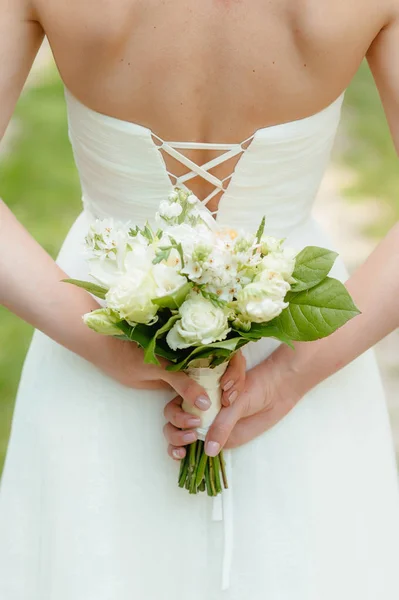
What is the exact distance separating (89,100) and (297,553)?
0.96m

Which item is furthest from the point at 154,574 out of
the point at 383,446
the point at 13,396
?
the point at 13,396

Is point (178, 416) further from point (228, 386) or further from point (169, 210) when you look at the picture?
point (169, 210)

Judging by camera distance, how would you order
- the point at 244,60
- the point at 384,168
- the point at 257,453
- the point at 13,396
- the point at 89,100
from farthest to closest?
the point at 384,168 < the point at 13,396 < the point at 257,453 < the point at 89,100 < the point at 244,60

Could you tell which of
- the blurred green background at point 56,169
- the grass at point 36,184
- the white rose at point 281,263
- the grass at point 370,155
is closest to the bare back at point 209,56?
the white rose at point 281,263

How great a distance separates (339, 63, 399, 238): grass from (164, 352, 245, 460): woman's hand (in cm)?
299

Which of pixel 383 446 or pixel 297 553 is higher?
pixel 383 446

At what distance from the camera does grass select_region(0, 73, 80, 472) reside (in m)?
4.03

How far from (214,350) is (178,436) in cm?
31

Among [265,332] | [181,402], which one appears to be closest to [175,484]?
[181,402]

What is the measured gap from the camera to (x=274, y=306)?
4.95 ft

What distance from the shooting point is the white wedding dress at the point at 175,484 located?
6.14 ft

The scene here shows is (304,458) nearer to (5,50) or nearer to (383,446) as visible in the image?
(383,446)

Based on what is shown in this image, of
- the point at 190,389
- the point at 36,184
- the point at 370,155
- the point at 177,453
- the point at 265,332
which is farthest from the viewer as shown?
the point at 370,155

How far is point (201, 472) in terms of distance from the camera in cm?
189
